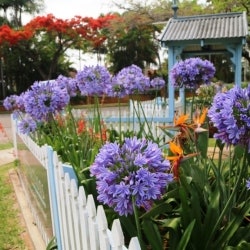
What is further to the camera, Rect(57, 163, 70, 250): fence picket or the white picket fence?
Rect(57, 163, 70, 250): fence picket

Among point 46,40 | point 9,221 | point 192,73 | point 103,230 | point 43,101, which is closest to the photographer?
point 103,230

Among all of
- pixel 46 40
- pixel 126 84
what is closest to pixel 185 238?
pixel 126 84

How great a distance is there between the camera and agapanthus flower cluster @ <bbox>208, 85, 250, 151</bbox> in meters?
1.62

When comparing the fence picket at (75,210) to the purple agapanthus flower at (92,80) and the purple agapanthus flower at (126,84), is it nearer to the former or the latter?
the purple agapanthus flower at (92,80)

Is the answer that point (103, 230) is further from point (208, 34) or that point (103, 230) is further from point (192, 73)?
point (208, 34)

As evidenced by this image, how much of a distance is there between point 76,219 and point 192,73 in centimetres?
162

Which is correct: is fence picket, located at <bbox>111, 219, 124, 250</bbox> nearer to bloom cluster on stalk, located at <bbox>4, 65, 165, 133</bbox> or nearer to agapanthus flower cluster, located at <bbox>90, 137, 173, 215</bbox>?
agapanthus flower cluster, located at <bbox>90, 137, 173, 215</bbox>

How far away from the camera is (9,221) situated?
5043 millimetres

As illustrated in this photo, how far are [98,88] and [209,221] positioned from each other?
1.75 meters

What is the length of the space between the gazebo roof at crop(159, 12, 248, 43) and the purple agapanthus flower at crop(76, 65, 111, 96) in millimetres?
6772

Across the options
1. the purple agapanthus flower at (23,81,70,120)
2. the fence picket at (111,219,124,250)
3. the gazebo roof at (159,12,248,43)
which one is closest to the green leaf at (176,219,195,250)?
the fence picket at (111,219,124,250)

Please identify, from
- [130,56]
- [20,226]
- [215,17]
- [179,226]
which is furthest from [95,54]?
[179,226]

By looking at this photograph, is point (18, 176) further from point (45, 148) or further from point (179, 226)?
point (179, 226)

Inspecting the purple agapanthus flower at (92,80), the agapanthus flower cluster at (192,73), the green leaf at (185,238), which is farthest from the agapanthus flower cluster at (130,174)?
the purple agapanthus flower at (92,80)
